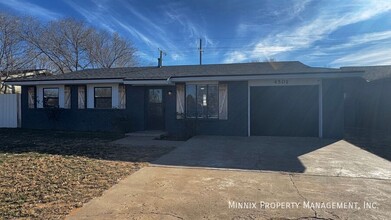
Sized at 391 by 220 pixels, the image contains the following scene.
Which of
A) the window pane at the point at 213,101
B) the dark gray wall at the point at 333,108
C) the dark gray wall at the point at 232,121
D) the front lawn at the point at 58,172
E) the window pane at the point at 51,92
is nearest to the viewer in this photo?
the front lawn at the point at 58,172

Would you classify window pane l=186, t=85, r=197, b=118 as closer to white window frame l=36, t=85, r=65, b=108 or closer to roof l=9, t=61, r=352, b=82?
roof l=9, t=61, r=352, b=82

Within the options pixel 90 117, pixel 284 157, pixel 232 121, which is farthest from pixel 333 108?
pixel 90 117

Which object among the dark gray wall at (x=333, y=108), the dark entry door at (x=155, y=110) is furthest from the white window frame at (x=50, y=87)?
the dark gray wall at (x=333, y=108)

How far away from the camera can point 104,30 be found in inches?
1271

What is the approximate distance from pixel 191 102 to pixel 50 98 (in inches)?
313

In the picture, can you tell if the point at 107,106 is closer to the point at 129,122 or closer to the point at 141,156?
the point at 129,122

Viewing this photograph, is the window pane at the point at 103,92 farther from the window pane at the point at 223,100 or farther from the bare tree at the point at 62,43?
the bare tree at the point at 62,43

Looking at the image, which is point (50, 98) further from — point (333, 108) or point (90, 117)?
point (333, 108)

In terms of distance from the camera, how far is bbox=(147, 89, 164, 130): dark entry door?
12805 millimetres

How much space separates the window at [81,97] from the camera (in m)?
13.5

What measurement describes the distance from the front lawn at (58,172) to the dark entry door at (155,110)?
146 inches

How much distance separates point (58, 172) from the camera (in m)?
5.58

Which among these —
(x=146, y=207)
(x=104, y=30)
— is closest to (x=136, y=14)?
(x=146, y=207)

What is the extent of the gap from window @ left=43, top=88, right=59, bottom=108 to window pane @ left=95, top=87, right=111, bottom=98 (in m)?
2.41
